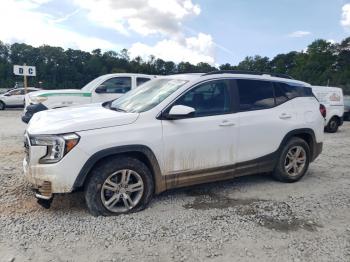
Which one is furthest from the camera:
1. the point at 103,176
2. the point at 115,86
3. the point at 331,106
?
the point at 331,106

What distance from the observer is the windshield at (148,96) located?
14.6 feet

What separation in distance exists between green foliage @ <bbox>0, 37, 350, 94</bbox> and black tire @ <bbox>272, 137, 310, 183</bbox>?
142 ft

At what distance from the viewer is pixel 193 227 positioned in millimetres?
3846

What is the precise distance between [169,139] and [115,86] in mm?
6549

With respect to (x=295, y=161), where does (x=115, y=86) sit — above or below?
above

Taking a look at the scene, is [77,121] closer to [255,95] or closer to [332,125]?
[255,95]

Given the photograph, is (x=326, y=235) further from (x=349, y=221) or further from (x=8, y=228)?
(x=8, y=228)

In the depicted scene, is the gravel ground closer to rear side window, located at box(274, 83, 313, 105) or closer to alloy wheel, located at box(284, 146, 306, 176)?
alloy wheel, located at box(284, 146, 306, 176)

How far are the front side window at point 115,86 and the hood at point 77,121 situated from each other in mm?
5508

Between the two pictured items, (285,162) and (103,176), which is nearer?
(103,176)

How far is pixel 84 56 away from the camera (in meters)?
62.3

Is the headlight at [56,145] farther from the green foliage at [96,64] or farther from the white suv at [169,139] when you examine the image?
the green foliage at [96,64]

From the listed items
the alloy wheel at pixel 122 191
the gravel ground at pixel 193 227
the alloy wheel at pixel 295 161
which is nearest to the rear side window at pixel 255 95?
the alloy wheel at pixel 295 161

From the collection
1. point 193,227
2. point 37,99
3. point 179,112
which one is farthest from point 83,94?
point 193,227
